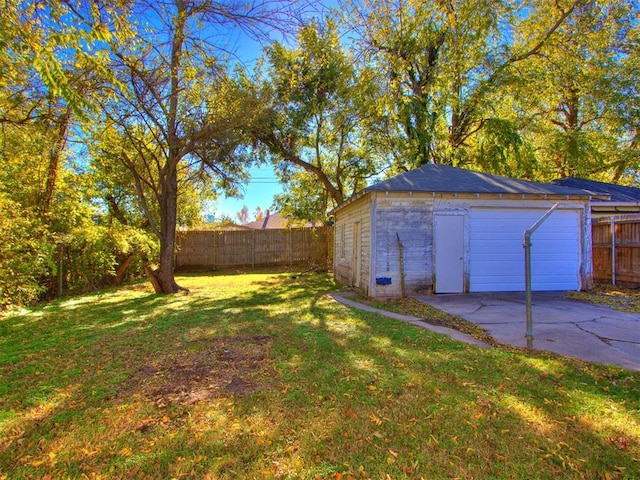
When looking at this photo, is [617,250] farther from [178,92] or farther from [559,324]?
[178,92]

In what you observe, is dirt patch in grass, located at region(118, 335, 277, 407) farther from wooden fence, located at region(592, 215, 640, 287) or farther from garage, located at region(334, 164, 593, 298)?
wooden fence, located at region(592, 215, 640, 287)

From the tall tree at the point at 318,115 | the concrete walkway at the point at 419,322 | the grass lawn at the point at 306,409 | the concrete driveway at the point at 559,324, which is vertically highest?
the tall tree at the point at 318,115

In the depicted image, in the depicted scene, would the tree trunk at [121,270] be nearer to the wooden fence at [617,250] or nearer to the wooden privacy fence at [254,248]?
the wooden privacy fence at [254,248]

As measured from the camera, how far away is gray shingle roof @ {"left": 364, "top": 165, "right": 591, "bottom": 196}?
24.7 feet

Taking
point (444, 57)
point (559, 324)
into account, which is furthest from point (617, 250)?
point (444, 57)

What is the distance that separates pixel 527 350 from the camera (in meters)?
3.90

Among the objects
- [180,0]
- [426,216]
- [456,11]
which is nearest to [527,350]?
[426,216]

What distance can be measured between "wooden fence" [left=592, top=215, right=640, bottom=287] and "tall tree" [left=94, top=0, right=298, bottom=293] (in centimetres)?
972

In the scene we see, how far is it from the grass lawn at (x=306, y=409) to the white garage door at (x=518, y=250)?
391cm

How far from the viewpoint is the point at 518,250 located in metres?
7.93

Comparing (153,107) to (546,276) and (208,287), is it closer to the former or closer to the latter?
(208,287)

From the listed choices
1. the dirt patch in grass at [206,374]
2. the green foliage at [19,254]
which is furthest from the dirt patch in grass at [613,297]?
the green foliage at [19,254]

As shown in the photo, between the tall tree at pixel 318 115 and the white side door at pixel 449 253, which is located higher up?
the tall tree at pixel 318 115

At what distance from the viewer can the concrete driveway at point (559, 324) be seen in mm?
3865
